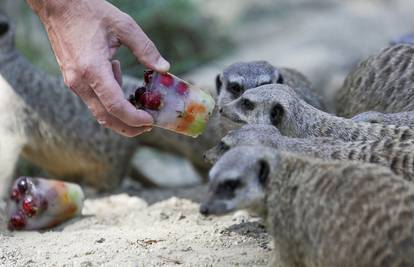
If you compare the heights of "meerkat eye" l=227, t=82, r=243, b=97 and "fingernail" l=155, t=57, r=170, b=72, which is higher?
"fingernail" l=155, t=57, r=170, b=72

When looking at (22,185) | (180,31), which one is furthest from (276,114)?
(180,31)

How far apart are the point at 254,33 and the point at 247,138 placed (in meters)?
5.49

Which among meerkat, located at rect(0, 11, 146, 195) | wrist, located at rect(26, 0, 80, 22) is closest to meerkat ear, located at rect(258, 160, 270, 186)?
wrist, located at rect(26, 0, 80, 22)

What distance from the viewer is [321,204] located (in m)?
2.43

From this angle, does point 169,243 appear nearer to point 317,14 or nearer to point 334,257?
point 334,257

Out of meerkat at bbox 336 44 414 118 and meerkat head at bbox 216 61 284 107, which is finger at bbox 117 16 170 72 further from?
meerkat at bbox 336 44 414 118

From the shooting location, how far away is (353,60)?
724 cm

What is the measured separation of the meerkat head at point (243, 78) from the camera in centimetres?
403

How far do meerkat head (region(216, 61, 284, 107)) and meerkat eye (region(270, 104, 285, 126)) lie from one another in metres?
0.50

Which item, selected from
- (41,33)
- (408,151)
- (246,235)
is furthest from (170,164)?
(408,151)

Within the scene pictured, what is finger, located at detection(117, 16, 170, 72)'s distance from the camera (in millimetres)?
3072

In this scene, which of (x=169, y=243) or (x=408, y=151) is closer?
(x=408, y=151)

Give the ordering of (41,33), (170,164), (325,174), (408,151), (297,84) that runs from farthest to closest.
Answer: (41,33) → (170,164) → (297,84) → (408,151) → (325,174)

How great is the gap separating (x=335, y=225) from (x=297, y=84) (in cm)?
213
